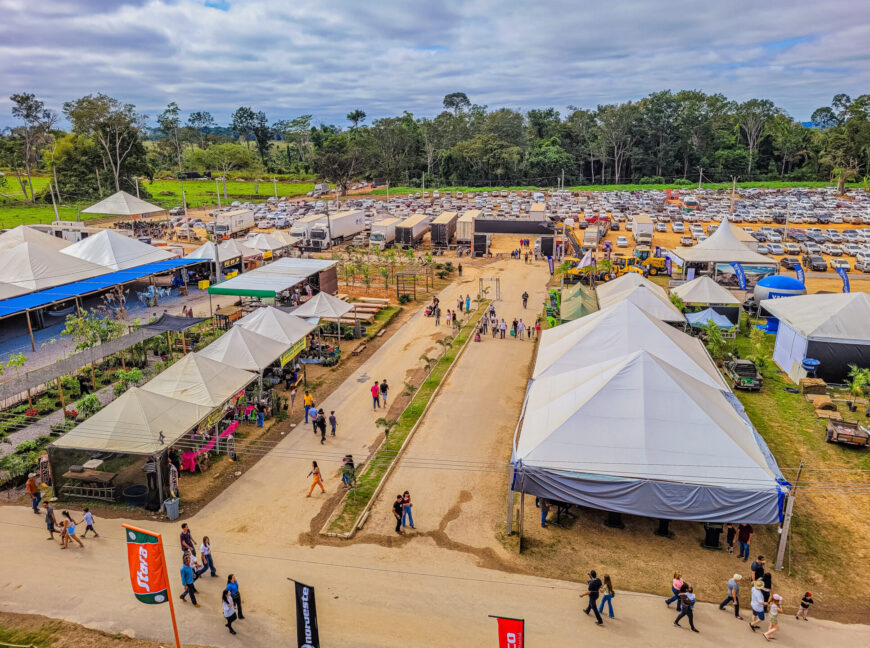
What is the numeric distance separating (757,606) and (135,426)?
1568cm

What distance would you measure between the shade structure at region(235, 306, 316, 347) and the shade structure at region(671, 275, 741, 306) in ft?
67.2

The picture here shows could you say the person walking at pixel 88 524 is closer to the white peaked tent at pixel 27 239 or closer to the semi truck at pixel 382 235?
the white peaked tent at pixel 27 239

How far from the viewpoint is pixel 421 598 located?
484 inches

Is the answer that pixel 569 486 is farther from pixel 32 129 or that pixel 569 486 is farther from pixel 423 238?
pixel 32 129

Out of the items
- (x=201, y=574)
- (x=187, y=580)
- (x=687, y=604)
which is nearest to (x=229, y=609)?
(x=187, y=580)

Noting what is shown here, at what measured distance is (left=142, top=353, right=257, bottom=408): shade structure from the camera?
18.4m

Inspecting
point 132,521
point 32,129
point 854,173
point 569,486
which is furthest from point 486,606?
point 854,173

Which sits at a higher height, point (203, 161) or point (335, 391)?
point (203, 161)

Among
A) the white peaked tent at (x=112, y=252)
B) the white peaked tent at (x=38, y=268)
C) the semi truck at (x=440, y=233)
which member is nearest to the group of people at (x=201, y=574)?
the white peaked tent at (x=38, y=268)

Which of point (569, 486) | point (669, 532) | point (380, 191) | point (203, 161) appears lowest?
point (669, 532)

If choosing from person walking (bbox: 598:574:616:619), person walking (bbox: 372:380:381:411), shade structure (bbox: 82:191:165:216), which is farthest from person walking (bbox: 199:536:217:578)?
shade structure (bbox: 82:191:165:216)

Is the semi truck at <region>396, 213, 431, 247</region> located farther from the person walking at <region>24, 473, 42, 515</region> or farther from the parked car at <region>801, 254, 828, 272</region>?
the person walking at <region>24, 473, 42, 515</region>

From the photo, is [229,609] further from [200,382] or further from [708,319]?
[708,319]

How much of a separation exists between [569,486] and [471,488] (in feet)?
12.0
